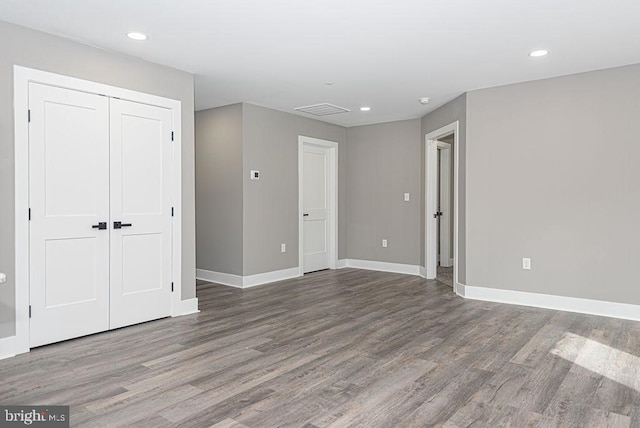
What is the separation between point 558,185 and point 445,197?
3001 mm

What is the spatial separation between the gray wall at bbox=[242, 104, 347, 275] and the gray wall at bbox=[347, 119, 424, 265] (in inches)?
38.9

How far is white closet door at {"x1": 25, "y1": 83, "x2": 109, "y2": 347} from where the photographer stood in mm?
3299

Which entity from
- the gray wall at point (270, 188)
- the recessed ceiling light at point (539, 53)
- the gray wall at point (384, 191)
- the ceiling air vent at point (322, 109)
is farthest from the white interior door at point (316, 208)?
the recessed ceiling light at point (539, 53)

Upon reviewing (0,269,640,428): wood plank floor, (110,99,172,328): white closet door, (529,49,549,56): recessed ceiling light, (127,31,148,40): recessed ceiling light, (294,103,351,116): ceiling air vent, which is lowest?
(0,269,640,428): wood plank floor

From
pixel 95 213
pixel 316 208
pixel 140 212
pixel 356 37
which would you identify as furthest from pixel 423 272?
pixel 95 213

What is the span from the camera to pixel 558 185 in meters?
4.55

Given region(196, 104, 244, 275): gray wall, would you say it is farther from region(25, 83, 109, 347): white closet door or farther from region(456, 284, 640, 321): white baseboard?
region(456, 284, 640, 321): white baseboard

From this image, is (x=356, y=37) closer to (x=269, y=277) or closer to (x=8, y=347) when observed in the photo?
(x=8, y=347)

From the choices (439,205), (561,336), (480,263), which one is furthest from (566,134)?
(439,205)

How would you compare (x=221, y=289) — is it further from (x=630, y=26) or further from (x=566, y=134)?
(x=630, y=26)

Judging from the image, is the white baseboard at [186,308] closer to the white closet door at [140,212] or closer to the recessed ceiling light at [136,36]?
the white closet door at [140,212]

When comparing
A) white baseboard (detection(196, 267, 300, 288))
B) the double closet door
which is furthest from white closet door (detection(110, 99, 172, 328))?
white baseboard (detection(196, 267, 300, 288))

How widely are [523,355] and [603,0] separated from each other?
8.05ft

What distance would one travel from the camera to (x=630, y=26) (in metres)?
3.23
